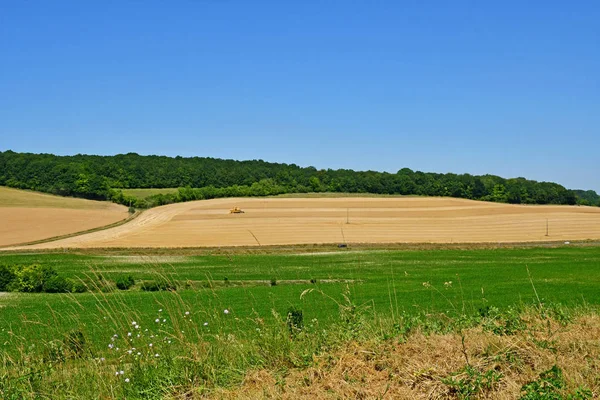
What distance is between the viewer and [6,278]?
34.2 metres

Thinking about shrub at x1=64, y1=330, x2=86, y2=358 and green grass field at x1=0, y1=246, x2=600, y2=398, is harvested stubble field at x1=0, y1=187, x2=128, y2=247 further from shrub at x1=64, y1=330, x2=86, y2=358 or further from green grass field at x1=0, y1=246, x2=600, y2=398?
shrub at x1=64, y1=330, x2=86, y2=358

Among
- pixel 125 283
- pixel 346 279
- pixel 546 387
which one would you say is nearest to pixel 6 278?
pixel 125 283

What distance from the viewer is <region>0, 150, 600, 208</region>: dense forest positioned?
10244cm

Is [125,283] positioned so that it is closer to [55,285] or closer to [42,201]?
[55,285]

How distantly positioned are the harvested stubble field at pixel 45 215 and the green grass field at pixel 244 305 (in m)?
14.8

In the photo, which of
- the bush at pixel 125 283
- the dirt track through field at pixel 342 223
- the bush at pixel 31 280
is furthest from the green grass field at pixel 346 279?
the dirt track through field at pixel 342 223

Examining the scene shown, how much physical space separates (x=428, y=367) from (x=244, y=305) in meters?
18.2

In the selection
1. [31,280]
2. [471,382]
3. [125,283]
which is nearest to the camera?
[471,382]

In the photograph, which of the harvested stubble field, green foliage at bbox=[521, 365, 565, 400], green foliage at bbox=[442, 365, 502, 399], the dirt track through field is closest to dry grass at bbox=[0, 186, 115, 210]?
the harvested stubble field

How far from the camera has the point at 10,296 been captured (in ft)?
98.3

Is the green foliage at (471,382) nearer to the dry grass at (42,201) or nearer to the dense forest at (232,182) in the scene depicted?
the dry grass at (42,201)

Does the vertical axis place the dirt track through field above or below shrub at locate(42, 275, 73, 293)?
above

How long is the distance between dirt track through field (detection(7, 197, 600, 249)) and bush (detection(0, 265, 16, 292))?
1037 inches

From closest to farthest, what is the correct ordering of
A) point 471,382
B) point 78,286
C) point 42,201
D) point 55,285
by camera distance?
point 471,382 → point 55,285 → point 78,286 → point 42,201
